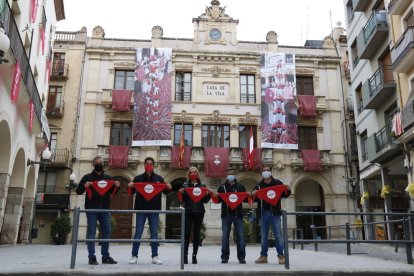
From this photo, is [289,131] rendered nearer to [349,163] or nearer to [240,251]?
[349,163]

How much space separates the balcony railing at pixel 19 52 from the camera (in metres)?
11.9

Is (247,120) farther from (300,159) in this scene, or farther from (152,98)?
(152,98)

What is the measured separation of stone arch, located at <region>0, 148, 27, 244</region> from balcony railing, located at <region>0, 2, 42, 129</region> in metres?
2.29

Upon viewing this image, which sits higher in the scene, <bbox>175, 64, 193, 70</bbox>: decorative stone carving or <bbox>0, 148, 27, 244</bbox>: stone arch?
<bbox>175, 64, 193, 70</bbox>: decorative stone carving

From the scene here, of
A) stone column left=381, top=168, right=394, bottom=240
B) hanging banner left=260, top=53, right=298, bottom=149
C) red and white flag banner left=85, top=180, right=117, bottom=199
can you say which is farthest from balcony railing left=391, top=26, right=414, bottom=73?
red and white flag banner left=85, top=180, right=117, bottom=199

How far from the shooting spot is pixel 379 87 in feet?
66.5

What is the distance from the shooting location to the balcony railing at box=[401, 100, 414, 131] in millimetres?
16562

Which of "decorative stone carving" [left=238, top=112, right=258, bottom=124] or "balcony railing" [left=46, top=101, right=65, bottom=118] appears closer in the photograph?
"balcony railing" [left=46, top=101, right=65, bottom=118]

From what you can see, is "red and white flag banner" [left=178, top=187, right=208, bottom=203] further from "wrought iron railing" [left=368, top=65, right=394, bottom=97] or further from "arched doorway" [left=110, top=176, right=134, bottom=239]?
"arched doorway" [left=110, top=176, right=134, bottom=239]

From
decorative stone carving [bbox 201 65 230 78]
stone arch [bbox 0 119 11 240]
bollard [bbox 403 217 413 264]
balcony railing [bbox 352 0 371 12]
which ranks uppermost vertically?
balcony railing [bbox 352 0 371 12]

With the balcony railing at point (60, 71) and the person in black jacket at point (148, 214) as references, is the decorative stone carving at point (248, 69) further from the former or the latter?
the person in black jacket at point (148, 214)

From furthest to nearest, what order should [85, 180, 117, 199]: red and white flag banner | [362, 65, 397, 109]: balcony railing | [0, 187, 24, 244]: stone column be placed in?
[362, 65, 397, 109]: balcony railing
[0, 187, 24, 244]: stone column
[85, 180, 117, 199]: red and white flag banner

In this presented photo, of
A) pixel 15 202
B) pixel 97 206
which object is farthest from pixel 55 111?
pixel 97 206

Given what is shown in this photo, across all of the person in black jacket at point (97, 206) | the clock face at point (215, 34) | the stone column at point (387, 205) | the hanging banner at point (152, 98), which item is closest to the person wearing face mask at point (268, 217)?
the person in black jacket at point (97, 206)
